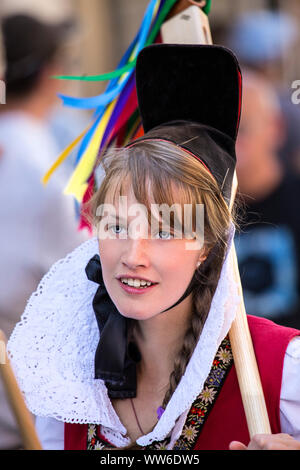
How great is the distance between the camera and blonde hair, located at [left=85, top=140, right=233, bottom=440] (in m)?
1.41

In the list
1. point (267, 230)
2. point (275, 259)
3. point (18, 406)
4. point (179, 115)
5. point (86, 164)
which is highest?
point (179, 115)

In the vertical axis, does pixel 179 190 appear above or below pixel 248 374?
above

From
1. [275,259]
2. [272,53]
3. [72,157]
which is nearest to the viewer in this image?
[72,157]

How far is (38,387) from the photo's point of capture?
1.54 m

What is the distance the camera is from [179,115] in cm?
155

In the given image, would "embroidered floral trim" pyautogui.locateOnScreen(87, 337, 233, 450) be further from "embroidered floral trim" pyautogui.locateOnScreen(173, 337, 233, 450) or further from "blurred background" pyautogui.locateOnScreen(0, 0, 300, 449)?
"blurred background" pyautogui.locateOnScreen(0, 0, 300, 449)

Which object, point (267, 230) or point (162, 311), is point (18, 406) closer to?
point (162, 311)

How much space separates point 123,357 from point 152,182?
34 cm

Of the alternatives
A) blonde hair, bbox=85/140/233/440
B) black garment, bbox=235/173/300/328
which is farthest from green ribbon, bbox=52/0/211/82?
black garment, bbox=235/173/300/328

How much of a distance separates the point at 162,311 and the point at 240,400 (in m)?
0.22

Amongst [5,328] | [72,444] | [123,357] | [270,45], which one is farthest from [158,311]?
[270,45]

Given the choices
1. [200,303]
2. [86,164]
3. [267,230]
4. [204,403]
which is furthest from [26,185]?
[267,230]

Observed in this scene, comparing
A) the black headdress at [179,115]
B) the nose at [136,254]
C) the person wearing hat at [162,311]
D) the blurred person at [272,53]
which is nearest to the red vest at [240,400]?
the person wearing hat at [162,311]

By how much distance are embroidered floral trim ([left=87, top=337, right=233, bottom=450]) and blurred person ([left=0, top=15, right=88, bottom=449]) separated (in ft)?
1.85
